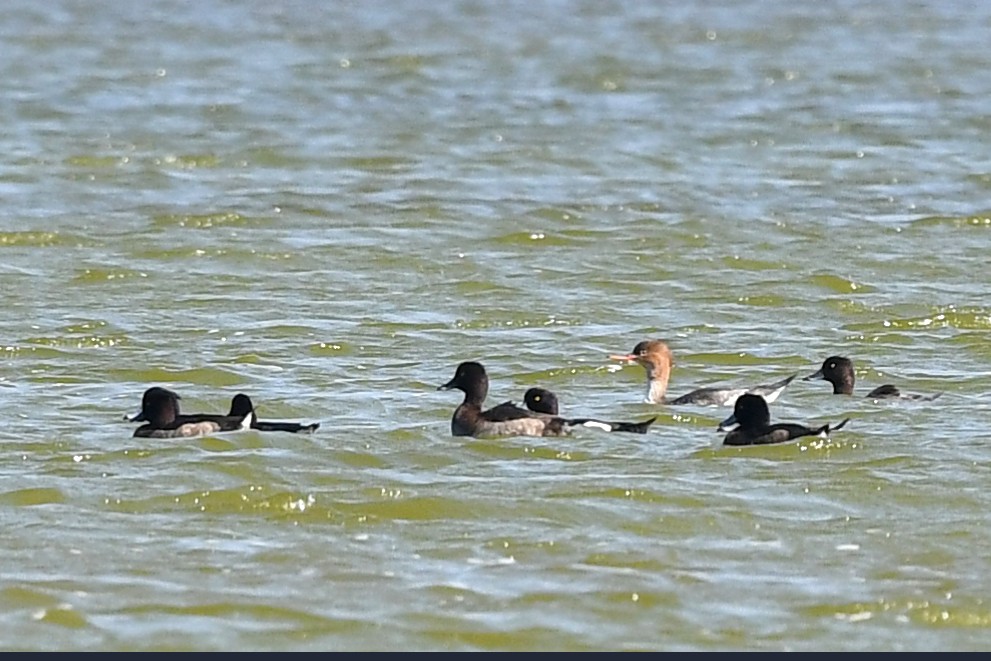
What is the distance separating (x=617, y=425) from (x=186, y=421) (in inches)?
83.4

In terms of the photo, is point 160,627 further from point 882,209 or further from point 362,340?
point 882,209

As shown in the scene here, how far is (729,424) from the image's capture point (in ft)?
39.4

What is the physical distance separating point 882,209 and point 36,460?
35.5 feet

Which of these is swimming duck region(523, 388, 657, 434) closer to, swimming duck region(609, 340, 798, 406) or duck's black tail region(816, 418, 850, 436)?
swimming duck region(609, 340, 798, 406)

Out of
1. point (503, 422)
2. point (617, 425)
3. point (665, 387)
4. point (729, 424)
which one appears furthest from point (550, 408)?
point (665, 387)

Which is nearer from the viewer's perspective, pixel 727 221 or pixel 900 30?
pixel 727 221

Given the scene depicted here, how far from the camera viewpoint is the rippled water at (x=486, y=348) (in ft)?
29.9

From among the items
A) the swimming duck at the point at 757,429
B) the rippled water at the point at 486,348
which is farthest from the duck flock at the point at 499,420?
the rippled water at the point at 486,348

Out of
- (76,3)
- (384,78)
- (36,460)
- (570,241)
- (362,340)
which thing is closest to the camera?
(36,460)

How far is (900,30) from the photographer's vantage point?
41562 millimetres

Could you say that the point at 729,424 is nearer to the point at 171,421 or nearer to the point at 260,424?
the point at 260,424

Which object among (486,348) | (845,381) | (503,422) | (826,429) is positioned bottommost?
(826,429)

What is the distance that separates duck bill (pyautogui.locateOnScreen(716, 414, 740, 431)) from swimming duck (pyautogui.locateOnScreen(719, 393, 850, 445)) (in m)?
0.05

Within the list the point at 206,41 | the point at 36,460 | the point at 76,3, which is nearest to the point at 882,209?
the point at 36,460
